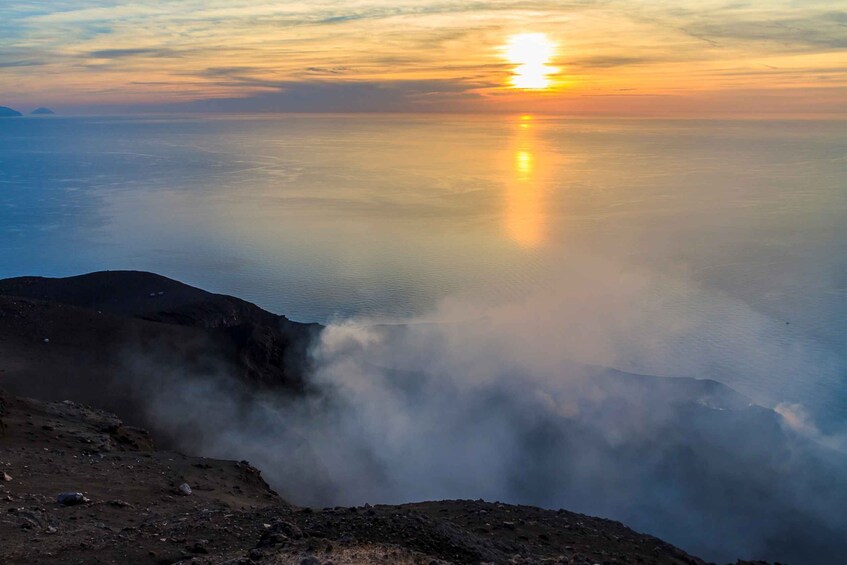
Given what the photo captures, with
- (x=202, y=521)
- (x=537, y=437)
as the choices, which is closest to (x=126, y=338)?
(x=537, y=437)

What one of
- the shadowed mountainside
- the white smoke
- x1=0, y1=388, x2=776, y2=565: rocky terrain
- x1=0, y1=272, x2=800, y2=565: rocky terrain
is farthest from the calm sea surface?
x1=0, y1=388, x2=776, y2=565: rocky terrain

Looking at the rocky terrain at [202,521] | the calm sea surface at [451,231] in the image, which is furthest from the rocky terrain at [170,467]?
the calm sea surface at [451,231]

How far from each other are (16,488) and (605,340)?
36330 mm

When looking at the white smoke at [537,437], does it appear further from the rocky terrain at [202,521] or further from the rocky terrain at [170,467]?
the rocky terrain at [202,521]

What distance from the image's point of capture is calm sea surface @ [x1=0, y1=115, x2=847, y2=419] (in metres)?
52.7

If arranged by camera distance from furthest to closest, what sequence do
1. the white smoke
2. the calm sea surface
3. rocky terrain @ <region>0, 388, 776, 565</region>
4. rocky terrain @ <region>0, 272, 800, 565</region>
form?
the calm sea surface → the white smoke → rocky terrain @ <region>0, 272, 800, 565</region> → rocky terrain @ <region>0, 388, 776, 565</region>

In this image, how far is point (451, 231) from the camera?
246 ft

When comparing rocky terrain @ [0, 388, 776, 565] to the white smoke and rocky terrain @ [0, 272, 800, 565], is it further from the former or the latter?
the white smoke

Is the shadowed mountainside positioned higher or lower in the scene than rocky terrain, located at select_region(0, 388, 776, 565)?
lower

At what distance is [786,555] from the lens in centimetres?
2306

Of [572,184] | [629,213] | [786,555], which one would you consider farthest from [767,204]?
[786,555]

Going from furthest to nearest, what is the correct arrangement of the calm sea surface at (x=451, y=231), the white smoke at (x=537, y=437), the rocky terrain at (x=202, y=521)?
the calm sea surface at (x=451, y=231), the white smoke at (x=537, y=437), the rocky terrain at (x=202, y=521)

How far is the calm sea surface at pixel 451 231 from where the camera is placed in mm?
52688

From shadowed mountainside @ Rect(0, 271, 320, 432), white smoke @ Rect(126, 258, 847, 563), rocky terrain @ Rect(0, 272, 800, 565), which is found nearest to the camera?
rocky terrain @ Rect(0, 272, 800, 565)
